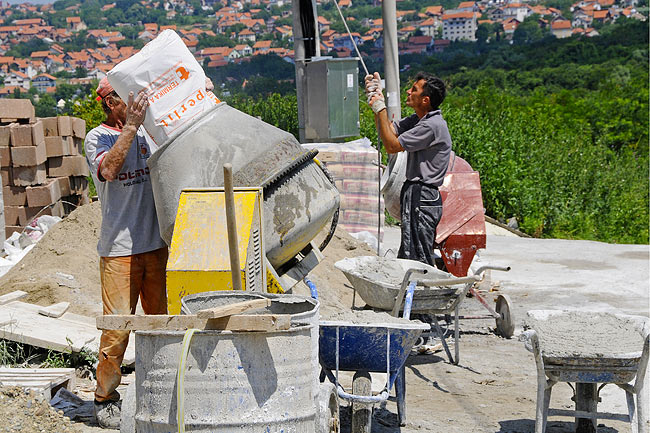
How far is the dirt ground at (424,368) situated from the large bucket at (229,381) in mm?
1430

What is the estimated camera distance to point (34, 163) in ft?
30.9

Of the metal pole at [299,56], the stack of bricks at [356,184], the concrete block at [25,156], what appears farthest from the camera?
the metal pole at [299,56]

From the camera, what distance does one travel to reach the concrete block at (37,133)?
943 cm

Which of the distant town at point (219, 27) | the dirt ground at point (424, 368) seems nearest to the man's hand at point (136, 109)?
the dirt ground at point (424, 368)

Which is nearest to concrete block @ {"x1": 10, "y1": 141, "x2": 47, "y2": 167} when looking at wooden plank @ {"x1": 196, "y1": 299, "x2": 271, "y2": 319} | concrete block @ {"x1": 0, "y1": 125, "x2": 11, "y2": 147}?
concrete block @ {"x1": 0, "y1": 125, "x2": 11, "y2": 147}

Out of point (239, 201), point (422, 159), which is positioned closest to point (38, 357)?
point (239, 201)

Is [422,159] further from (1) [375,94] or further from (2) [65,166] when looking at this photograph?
(2) [65,166]

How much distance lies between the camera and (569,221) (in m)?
14.6

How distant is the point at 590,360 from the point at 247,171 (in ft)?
6.61

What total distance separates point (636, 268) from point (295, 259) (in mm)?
6710

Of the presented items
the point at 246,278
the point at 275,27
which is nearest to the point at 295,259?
the point at 246,278

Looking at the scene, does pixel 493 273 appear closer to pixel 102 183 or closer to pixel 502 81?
pixel 102 183

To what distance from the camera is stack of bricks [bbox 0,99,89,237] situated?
9453 mm

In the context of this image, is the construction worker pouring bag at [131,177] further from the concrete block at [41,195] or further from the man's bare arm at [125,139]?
the concrete block at [41,195]
